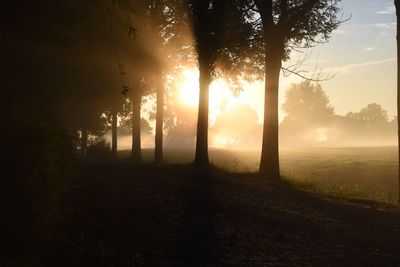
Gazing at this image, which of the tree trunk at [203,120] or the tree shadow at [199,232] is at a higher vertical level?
the tree trunk at [203,120]

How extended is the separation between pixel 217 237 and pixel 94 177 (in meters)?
8.77

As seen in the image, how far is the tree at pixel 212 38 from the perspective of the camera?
71.4ft

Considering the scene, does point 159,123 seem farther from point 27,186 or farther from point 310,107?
point 310,107

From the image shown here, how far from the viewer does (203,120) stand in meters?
23.0

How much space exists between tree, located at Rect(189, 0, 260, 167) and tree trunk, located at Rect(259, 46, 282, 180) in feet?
8.05

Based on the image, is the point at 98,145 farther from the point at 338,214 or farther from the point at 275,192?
the point at 338,214

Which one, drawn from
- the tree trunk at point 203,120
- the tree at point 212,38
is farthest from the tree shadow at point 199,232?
the tree at point 212,38

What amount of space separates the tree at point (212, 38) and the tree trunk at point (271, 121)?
2.45 metres

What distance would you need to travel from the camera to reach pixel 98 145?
41094 millimetres

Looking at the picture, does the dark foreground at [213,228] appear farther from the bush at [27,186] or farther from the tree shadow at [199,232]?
the bush at [27,186]

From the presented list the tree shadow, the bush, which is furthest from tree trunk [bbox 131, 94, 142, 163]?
the bush

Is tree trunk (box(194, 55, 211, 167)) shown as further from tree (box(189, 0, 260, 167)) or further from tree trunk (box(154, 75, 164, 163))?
tree trunk (box(154, 75, 164, 163))

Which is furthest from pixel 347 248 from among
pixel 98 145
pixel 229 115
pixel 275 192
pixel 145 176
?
pixel 229 115

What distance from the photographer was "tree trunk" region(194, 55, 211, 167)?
22.4 meters
